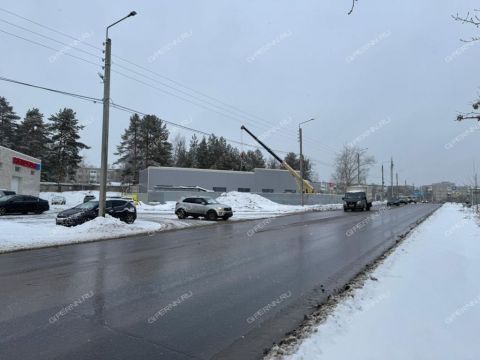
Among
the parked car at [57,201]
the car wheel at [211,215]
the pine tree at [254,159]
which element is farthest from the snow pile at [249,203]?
the pine tree at [254,159]

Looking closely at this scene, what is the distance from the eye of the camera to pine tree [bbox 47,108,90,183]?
7188 centimetres

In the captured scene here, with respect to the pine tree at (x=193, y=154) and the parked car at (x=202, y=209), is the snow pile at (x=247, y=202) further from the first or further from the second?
the pine tree at (x=193, y=154)

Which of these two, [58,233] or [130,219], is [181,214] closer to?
[130,219]

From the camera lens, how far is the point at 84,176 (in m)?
144

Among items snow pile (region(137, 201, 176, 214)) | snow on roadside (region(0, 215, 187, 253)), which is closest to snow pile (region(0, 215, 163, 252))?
snow on roadside (region(0, 215, 187, 253))

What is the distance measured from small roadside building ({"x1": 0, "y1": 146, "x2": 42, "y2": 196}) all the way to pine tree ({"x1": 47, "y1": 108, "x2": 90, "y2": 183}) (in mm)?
23655

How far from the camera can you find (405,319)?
5.71 m

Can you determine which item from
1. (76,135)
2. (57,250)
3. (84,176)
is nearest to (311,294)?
(57,250)

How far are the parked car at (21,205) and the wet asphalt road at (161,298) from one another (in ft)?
61.8

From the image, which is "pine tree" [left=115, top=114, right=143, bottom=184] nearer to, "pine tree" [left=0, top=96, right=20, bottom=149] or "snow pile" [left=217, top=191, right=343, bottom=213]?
"pine tree" [left=0, top=96, right=20, bottom=149]

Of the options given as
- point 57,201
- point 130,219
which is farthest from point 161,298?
point 57,201

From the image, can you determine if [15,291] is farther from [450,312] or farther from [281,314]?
[450,312]

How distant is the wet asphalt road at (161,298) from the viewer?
5.06 meters

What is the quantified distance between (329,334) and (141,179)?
65.9m
